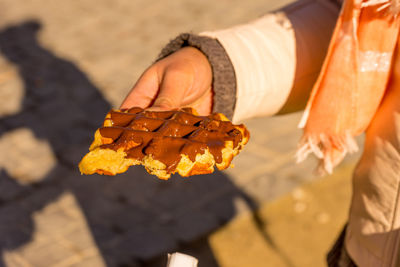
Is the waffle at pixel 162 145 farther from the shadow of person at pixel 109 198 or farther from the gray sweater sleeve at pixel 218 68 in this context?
the shadow of person at pixel 109 198

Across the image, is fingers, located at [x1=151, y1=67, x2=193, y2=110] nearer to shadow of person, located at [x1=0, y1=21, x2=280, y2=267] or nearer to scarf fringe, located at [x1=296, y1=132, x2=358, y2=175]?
scarf fringe, located at [x1=296, y1=132, x2=358, y2=175]

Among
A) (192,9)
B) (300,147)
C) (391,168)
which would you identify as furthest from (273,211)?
(192,9)

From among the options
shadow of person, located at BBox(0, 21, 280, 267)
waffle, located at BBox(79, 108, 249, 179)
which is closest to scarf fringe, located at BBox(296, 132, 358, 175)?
waffle, located at BBox(79, 108, 249, 179)

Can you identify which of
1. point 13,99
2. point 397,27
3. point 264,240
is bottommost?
point 264,240

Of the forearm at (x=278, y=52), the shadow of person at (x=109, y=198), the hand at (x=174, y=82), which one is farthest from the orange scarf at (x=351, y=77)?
the shadow of person at (x=109, y=198)

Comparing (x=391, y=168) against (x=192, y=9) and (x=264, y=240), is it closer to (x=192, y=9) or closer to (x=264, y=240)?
(x=264, y=240)

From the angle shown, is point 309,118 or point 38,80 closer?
point 309,118
